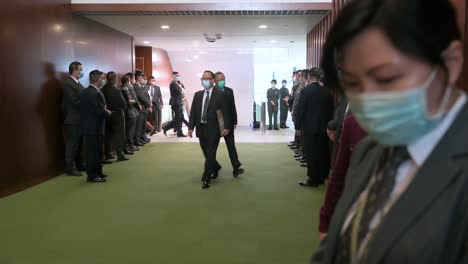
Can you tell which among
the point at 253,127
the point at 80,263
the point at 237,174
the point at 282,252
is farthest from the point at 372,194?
the point at 253,127

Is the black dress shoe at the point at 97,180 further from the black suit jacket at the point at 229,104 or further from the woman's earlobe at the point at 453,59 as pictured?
the woman's earlobe at the point at 453,59

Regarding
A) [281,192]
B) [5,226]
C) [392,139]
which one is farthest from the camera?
[281,192]

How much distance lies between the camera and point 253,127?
15188mm

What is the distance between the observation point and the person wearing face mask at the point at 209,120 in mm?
6094

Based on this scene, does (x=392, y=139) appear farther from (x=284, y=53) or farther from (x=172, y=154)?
(x=284, y=53)

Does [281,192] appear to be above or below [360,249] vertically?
below

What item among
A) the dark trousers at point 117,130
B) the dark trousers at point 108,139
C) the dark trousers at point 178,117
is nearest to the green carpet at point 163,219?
the dark trousers at point 117,130

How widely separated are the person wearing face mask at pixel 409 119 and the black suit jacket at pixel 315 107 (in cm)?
503

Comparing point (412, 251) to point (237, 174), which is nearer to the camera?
point (412, 251)

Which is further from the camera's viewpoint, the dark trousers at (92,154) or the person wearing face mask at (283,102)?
the person wearing face mask at (283,102)

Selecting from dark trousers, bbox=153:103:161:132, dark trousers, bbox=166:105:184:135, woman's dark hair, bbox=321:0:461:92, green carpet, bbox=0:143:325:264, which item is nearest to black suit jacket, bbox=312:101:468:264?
woman's dark hair, bbox=321:0:461:92

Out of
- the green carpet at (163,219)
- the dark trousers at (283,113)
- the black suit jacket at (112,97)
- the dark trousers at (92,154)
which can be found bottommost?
the green carpet at (163,219)

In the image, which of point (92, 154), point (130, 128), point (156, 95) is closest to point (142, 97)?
point (130, 128)

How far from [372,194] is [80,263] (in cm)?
309
